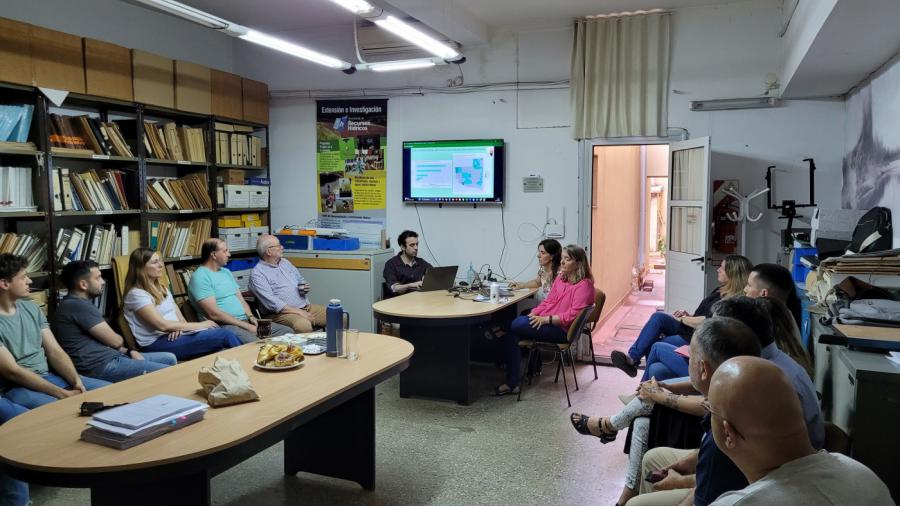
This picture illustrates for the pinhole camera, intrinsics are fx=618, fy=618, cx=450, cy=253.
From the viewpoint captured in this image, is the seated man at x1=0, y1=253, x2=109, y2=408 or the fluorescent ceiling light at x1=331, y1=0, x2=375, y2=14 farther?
the fluorescent ceiling light at x1=331, y1=0, x2=375, y2=14

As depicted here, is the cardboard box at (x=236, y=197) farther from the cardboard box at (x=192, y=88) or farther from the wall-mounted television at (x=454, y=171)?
the wall-mounted television at (x=454, y=171)

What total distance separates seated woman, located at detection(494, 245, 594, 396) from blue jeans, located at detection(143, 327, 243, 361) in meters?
2.16

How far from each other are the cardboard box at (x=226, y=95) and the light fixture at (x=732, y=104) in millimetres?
4584

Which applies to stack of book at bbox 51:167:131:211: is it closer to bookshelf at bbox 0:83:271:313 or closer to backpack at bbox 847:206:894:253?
bookshelf at bbox 0:83:271:313

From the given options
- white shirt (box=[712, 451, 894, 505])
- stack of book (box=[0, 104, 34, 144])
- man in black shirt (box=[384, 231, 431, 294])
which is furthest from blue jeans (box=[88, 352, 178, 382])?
white shirt (box=[712, 451, 894, 505])

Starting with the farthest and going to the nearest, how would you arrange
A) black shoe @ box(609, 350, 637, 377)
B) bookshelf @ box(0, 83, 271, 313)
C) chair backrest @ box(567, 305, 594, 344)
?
chair backrest @ box(567, 305, 594, 344) → bookshelf @ box(0, 83, 271, 313) → black shoe @ box(609, 350, 637, 377)

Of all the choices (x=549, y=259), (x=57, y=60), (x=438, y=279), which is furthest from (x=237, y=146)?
(x=549, y=259)

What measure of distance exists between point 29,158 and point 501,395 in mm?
4036

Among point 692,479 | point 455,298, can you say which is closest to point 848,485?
point 692,479

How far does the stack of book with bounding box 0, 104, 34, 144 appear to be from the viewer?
14.3 ft

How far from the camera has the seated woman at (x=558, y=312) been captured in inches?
188

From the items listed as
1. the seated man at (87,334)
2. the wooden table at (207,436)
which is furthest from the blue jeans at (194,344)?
the wooden table at (207,436)

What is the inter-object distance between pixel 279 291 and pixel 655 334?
327 cm

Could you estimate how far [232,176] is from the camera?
6.61 m
